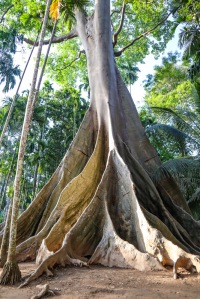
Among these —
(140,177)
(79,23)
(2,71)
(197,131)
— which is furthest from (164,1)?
(2,71)

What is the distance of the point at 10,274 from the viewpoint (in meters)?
3.48

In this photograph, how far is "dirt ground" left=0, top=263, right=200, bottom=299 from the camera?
2.86 meters

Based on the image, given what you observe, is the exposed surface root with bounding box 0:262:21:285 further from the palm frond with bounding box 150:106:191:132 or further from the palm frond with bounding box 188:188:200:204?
the palm frond with bounding box 188:188:200:204

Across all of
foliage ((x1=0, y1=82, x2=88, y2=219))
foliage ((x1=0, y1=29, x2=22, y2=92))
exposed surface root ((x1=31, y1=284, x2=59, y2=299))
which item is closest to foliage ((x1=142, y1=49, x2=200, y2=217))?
exposed surface root ((x1=31, y1=284, x2=59, y2=299))

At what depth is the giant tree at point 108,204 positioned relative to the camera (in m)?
4.21

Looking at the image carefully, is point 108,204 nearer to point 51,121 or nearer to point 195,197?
point 195,197

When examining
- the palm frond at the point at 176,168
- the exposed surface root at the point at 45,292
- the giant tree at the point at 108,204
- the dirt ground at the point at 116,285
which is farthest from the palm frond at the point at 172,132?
the exposed surface root at the point at 45,292

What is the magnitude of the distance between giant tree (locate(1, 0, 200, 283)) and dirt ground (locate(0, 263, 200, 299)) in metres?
0.22

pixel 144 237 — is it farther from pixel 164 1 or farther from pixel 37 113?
pixel 37 113

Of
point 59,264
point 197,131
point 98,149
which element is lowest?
point 59,264

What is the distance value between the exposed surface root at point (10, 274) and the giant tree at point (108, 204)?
0.71ft

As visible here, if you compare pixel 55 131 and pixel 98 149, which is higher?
pixel 55 131

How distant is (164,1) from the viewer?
11.7 m

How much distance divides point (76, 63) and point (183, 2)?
7249 mm
